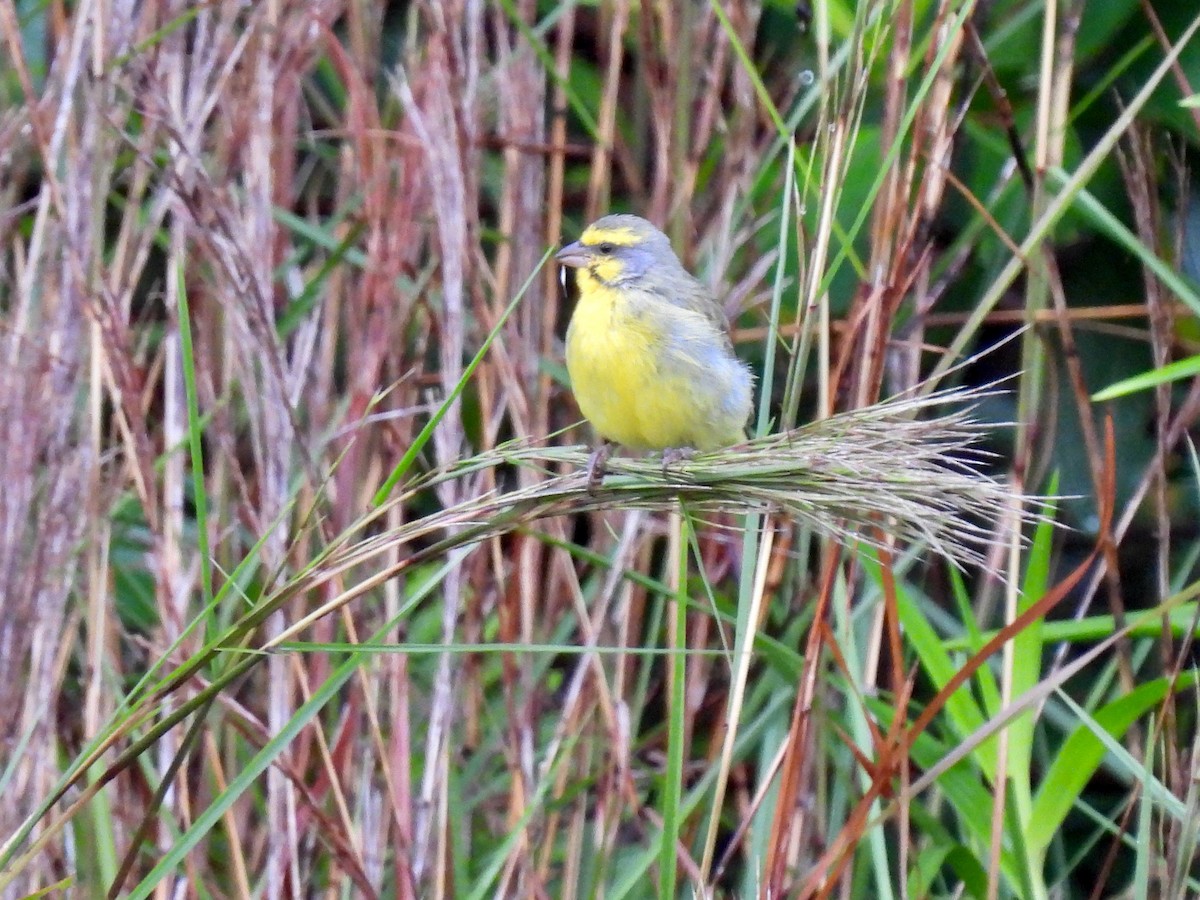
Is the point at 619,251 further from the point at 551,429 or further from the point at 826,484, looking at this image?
the point at 826,484

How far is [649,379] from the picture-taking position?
198 centimetres

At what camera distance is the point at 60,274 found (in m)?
1.99

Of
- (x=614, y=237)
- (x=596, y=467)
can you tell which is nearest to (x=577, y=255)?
(x=614, y=237)

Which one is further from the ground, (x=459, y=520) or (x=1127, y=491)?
(x=459, y=520)

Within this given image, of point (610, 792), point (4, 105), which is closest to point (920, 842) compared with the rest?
point (610, 792)

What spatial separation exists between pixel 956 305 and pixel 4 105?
1569 millimetres

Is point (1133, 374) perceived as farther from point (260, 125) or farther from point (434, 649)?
point (434, 649)

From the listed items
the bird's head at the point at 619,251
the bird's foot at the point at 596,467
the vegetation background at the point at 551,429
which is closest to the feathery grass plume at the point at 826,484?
the bird's foot at the point at 596,467

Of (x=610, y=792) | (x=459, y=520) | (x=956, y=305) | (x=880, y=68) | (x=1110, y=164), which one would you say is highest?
(x=880, y=68)

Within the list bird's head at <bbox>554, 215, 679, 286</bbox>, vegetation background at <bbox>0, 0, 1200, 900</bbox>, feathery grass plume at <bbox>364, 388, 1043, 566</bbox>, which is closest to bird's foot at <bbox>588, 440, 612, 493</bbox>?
feathery grass plume at <bbox>364, 388, 1043, 566</bbox>

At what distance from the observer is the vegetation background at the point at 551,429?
5.48 ft

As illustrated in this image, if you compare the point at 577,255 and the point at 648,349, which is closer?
the point at 648,349

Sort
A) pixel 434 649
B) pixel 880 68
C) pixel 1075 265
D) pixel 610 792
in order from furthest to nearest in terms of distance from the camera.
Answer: pixel 1075 265, pixel 880 68, pixel 610 792, pixel 434 649

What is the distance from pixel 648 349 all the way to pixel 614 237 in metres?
0.21
